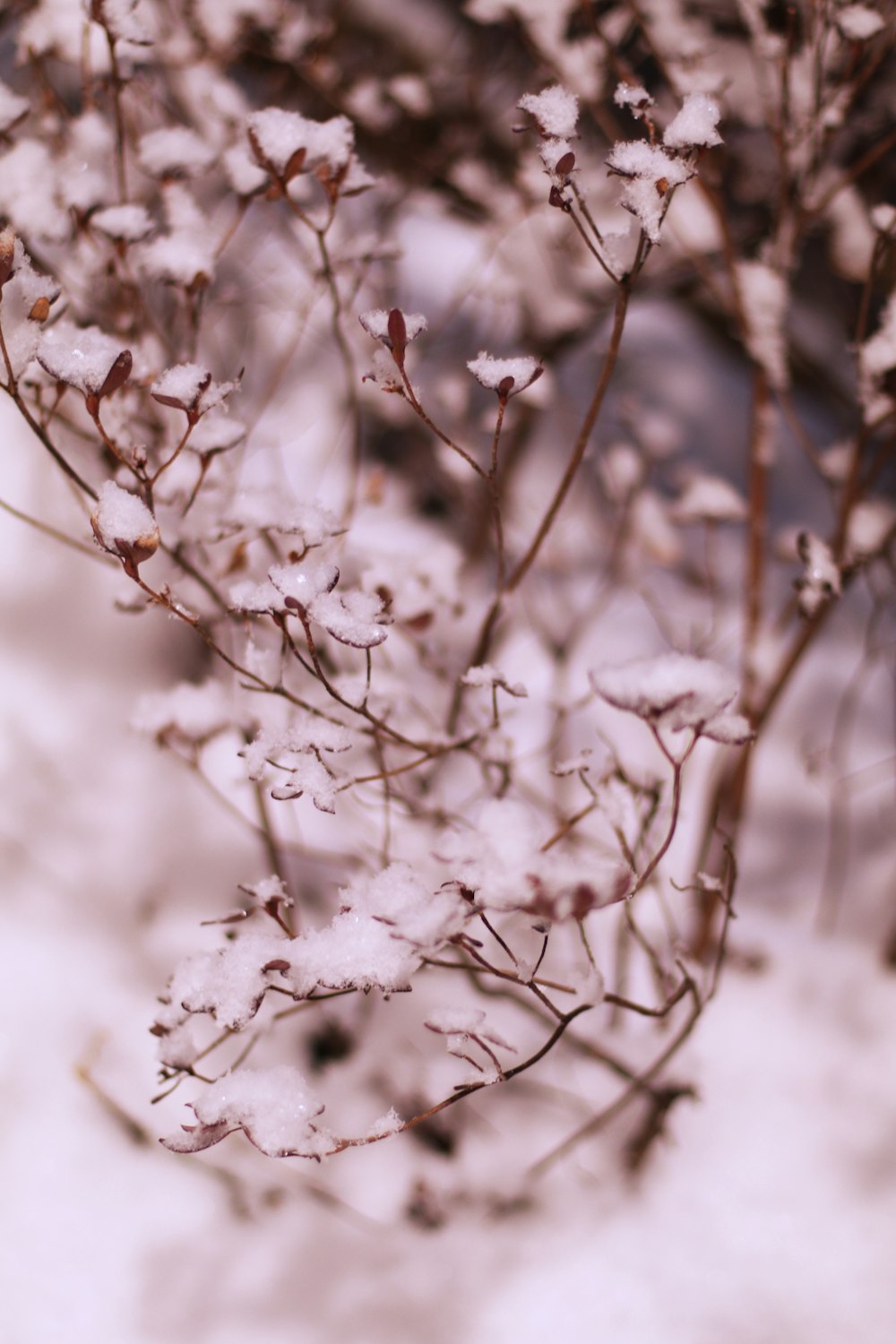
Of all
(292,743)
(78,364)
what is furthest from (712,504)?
(78,364)

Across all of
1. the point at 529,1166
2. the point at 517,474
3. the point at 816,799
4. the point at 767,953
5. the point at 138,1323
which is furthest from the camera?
the point at 517,474

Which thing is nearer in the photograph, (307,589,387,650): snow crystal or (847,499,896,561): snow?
(307,589,387,650): snow crystal

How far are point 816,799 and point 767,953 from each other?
464 millimetres

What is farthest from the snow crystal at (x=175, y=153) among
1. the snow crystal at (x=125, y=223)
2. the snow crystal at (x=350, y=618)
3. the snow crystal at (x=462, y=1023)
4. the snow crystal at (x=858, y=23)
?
the snow crystal at (x=462, y=1023)

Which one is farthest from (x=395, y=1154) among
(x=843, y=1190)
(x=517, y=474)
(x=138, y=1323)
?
(x=517, y=474)

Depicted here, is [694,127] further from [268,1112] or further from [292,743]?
[268,1112]

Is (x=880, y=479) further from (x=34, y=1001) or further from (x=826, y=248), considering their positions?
(x=34, y=1001)

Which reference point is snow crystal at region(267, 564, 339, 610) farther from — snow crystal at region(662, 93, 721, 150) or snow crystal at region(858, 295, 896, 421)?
snow crystal at region(858, 295, 896, 421)

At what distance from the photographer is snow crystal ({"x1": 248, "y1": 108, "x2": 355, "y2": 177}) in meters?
0.89

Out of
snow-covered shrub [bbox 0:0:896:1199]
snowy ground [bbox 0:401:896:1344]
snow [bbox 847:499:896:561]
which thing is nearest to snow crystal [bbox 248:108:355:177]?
snow-covered shrub [bbox 0:0:896:1199]

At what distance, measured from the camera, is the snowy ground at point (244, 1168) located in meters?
1.28

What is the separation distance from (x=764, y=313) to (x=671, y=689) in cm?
92

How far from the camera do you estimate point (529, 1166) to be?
1.50 metres

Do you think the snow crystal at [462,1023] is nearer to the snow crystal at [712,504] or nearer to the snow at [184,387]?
the snow at [184,387]
